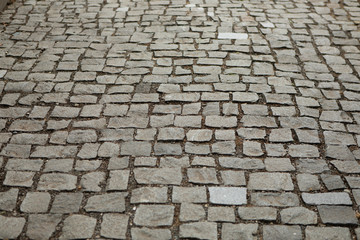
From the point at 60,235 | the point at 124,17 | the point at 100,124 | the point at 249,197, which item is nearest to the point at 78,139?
the point at 100,124

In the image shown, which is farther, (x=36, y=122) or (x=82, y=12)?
(x=82, y=12)

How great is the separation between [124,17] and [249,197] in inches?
181

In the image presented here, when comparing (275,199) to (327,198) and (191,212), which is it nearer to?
(327,198)

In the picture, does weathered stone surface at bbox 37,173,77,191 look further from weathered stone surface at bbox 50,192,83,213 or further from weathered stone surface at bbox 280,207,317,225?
weathered stone surface at bbox 280,207,317,225

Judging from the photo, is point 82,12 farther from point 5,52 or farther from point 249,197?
point 249,197

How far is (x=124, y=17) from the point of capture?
714 cm

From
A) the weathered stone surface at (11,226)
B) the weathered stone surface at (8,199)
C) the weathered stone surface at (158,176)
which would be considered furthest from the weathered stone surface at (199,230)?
the weathered stone surface at (8,199)

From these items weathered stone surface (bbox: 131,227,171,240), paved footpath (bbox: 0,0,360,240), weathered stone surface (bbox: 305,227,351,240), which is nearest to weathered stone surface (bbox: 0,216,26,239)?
paved footpath (bbox: 0,0,360,240)

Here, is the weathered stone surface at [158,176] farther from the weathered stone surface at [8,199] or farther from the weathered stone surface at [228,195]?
the weathered stone surface at [8,199]

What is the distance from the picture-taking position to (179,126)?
445cm

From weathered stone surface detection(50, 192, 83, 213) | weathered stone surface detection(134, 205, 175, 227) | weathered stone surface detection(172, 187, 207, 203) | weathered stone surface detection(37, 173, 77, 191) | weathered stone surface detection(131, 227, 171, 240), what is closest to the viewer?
weathered stone surface detection(131, 227, 171, 240)

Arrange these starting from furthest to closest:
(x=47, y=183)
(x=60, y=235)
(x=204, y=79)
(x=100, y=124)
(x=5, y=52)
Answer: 1. (x=5, y=52)
2. (x=204, y=79)
3. (x=100, y=124)
4. (x=47, y=183)
5. (x=60, y=235)

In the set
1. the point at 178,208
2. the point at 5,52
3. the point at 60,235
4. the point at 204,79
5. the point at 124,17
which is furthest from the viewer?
the point at 124,17

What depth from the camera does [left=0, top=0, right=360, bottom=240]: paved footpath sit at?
11.2ft
